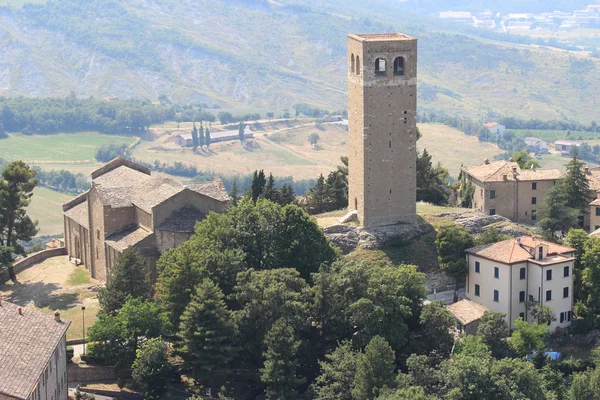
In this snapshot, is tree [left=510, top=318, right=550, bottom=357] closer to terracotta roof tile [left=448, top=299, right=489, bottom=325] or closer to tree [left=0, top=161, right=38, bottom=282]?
terracotta roof tile [left=448, top=299, right=489, bottom=325]

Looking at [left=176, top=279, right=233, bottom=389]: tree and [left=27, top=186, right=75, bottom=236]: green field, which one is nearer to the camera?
[left=176, top=279, right=233, bottom=389]: tree

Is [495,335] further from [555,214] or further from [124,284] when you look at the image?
[124,284]

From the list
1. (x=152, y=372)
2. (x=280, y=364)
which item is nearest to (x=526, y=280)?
(x=280, y=364)

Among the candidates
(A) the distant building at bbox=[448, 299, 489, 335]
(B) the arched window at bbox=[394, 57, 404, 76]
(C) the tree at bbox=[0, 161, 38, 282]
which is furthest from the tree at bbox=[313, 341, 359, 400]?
(C) the tree at bbox=[0, 161, 38, 282]

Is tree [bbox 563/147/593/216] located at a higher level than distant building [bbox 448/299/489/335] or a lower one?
higher

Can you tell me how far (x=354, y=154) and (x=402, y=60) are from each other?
7519 millimetres

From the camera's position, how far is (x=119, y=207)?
80.8 metres

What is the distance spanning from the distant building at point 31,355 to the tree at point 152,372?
13.6ft

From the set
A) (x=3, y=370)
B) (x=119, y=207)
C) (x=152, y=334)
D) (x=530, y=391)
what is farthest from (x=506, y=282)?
(x=3, y=370)

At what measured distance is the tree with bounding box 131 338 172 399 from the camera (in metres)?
65.1

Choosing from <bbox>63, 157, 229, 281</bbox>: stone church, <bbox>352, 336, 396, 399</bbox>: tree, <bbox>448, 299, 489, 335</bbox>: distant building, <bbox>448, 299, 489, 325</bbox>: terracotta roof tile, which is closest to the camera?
<bbox>352, 336, 396, 399</bbox>: tree

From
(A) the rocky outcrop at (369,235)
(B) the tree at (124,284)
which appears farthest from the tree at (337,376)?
(A) the rocky outcrop at (369,235)

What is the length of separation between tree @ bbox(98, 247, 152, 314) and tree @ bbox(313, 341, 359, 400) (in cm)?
1310

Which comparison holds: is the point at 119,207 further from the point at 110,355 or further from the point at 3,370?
the point at 3,370
